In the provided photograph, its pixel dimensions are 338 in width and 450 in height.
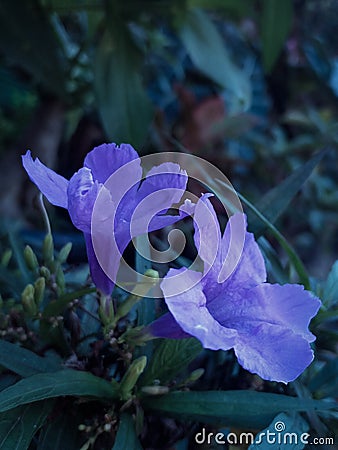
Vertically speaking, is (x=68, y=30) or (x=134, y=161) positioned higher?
(x=134, y=161)

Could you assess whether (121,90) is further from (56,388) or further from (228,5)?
(56,388)

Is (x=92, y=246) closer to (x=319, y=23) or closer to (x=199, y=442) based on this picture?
(x=199, y=442)

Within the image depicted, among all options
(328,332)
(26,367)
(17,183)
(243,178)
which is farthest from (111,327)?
(243,178)

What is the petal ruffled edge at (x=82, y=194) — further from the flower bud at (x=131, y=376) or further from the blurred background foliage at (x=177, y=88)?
the blurred background foliage at (x=177, y=88)

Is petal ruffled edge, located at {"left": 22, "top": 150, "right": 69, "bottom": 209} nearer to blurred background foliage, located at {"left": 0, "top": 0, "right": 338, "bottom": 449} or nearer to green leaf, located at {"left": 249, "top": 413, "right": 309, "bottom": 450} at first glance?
blurred background foliage, located at {"left": 0, "top": 0, "right": 338, "bottom": 449}

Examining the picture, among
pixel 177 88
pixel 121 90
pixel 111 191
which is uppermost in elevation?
pixel 111 191

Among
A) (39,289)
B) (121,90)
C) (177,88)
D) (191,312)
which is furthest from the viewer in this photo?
(177,88)

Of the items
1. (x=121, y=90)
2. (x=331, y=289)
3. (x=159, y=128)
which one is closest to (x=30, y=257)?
(x=331, y=289)
